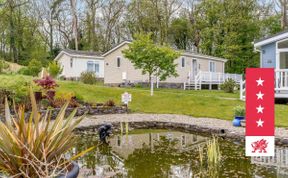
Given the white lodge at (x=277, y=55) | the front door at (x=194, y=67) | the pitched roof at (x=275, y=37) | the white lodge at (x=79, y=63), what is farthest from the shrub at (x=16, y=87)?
the front door at (x=194, y=67)

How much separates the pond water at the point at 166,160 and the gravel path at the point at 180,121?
0.88 meters

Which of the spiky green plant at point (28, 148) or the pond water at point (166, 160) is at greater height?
the spiky green plant at point (28, 148)

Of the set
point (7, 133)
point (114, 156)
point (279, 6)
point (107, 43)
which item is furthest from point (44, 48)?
point (7, 133)

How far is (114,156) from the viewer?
7914mm

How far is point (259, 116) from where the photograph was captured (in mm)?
3955

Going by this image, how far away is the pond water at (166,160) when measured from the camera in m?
6.47

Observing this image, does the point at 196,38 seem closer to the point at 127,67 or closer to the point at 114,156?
the point at 127,67

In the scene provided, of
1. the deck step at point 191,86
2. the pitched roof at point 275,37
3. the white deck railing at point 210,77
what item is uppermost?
the pitched roof at point 275,37

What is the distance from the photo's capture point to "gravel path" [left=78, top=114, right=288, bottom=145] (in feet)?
33.4

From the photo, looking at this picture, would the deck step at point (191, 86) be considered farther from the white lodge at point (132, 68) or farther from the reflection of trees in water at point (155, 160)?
the reflection of trees in water at point (155, 160)

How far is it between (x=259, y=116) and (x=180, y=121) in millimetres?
8854

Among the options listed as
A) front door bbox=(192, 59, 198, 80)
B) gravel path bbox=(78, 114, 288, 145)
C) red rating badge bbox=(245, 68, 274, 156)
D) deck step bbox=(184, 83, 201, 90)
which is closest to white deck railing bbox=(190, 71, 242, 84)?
deck step bbox=(184, 83, 201, 90)

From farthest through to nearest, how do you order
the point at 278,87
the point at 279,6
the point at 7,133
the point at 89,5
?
the point at 89,5 → the point at 279,6 → the point at 278,87 → the point at 7,133

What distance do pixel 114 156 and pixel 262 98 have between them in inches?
184
